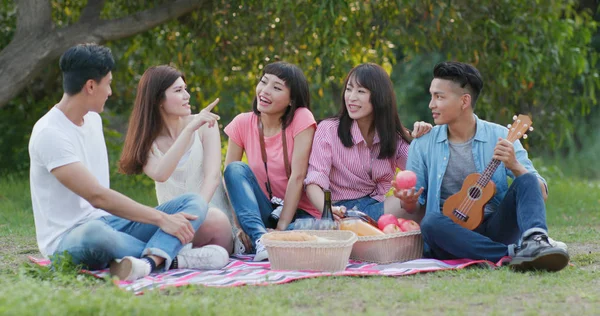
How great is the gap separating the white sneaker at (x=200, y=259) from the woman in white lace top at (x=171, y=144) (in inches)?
12.6

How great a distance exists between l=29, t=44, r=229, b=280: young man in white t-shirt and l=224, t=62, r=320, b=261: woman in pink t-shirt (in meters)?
0.89

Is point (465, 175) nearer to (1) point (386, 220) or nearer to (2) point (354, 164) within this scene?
(1) point (386, 220)

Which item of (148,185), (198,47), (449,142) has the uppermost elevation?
(198,47)

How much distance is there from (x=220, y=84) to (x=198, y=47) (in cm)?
70

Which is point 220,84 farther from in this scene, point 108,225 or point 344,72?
point 108,225

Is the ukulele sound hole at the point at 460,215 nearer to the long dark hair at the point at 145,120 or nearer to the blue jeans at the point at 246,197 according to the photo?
the blue jeans at the point at 246,197

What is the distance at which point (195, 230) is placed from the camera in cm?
481

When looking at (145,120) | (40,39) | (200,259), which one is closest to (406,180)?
(200,259)

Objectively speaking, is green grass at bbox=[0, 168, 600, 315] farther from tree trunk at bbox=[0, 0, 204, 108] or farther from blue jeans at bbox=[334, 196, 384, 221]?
tree trunk at bbox=[0, 0, 204, 108]

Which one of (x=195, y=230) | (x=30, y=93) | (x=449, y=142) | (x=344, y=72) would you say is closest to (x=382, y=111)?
(x=449, y=142)

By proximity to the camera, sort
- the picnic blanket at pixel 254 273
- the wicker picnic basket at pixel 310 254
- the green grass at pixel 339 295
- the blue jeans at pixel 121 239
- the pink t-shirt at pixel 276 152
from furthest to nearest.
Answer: the pink t-shirt at pixel 276 152, the wicker picnic basket at pixel 310 254, the blue jeans at pixel 121 239, the picnic blanket at pixel 254 273, the green grass at pixel 339 295

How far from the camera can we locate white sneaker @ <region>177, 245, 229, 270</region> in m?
4.84

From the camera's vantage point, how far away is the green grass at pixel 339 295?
3541 millimetres

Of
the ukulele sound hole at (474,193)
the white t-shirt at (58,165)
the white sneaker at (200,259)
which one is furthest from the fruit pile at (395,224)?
the white t-shirt at (58,165)
